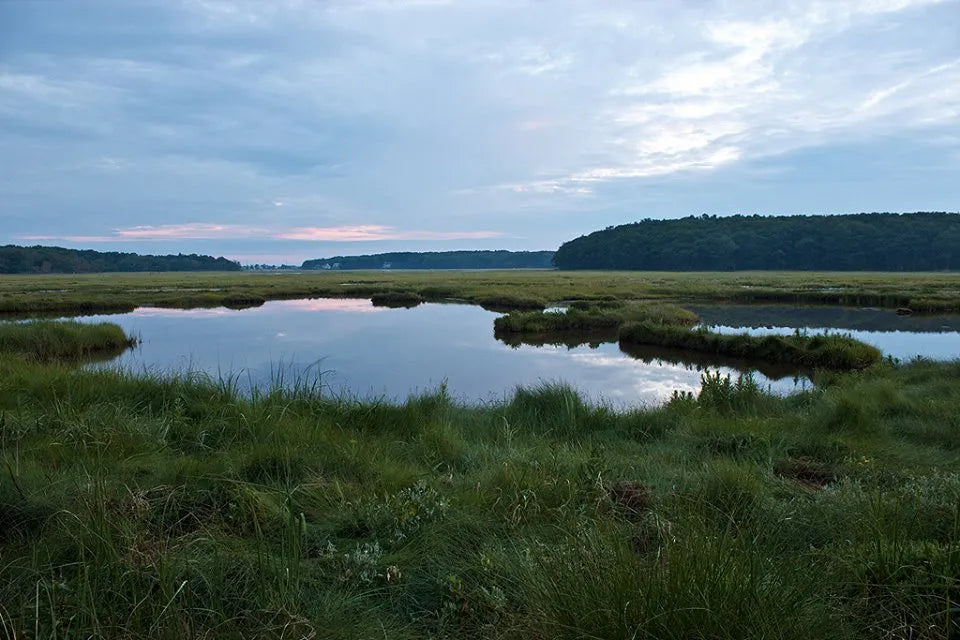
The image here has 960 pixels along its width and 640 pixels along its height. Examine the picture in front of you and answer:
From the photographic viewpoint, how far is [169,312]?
3488 cm

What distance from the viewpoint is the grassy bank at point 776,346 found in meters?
16.6

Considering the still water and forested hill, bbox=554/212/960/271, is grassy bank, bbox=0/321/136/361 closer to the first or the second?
the still water

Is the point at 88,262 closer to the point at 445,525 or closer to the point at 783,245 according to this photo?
the point at 783,245

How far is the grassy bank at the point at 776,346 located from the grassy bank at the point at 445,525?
1023 cm

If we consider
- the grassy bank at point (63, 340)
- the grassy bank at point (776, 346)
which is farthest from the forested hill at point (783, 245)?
the grassy bank at point (63, 340)

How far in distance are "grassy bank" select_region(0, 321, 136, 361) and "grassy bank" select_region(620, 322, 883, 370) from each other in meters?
18.5

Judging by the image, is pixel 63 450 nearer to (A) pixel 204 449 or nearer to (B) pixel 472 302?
(A) pixel 204 449

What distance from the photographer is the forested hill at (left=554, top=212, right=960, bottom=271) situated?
9802cm

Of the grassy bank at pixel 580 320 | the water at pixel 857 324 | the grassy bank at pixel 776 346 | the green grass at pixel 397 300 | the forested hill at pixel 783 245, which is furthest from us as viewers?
the forested hill at pixel 783 245

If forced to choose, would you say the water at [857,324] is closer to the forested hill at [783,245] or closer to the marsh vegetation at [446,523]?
the marsh vegetation at [446,523]

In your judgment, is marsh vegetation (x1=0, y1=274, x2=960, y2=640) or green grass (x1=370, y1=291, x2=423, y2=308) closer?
marsh vegetation (x1=0, y1=274, x2=960, y2=640)

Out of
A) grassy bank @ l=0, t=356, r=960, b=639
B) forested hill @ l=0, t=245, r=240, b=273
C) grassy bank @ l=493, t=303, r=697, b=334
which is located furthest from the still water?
forested hill @ l=0, t=245, r=240, b=273

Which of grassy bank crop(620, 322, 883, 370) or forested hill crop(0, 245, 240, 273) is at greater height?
forested hill crop(0, 245, 240, 273)

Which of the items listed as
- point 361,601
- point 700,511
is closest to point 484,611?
point 361,601
